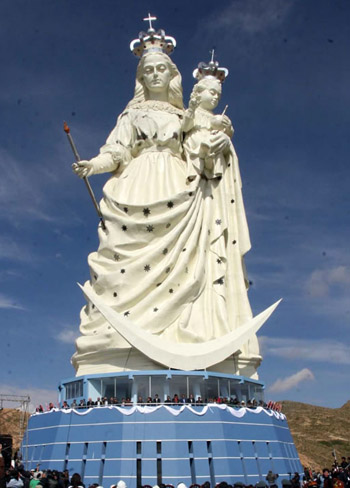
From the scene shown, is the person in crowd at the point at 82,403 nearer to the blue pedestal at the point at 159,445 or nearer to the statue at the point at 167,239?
the blue pedestal at the point at 159,445

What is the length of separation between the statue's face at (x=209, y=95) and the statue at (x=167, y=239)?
0.16ft

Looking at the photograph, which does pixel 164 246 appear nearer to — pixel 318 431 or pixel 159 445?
pixel 159 445

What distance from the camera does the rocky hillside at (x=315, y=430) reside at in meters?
43.1

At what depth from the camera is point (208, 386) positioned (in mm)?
21484

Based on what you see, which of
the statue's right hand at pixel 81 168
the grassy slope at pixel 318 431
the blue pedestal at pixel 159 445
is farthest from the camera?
the grassy slope at pixel 318 431

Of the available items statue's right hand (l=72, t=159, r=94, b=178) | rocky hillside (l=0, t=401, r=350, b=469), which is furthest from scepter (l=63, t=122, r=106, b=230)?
rocky hillside (l=0, t=401, r=350, b=469)

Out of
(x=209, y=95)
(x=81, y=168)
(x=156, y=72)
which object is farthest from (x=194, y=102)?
(x=81, y=168)

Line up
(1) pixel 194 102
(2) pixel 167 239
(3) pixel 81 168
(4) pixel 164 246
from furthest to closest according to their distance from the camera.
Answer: (1) pixel 194 102
(3) pixel 81 168
(2) pixel 167 239
(4) pixel 164 246

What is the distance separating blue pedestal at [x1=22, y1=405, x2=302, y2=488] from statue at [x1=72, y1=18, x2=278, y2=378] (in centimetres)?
236

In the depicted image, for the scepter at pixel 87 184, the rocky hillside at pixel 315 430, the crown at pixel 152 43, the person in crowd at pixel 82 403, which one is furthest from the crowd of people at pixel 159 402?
the rocky hillside at pixel 315 430

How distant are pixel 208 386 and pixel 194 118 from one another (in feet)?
41.4

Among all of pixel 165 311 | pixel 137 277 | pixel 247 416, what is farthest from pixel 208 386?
pixel 137 277

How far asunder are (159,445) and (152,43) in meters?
20.2

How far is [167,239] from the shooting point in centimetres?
2394
